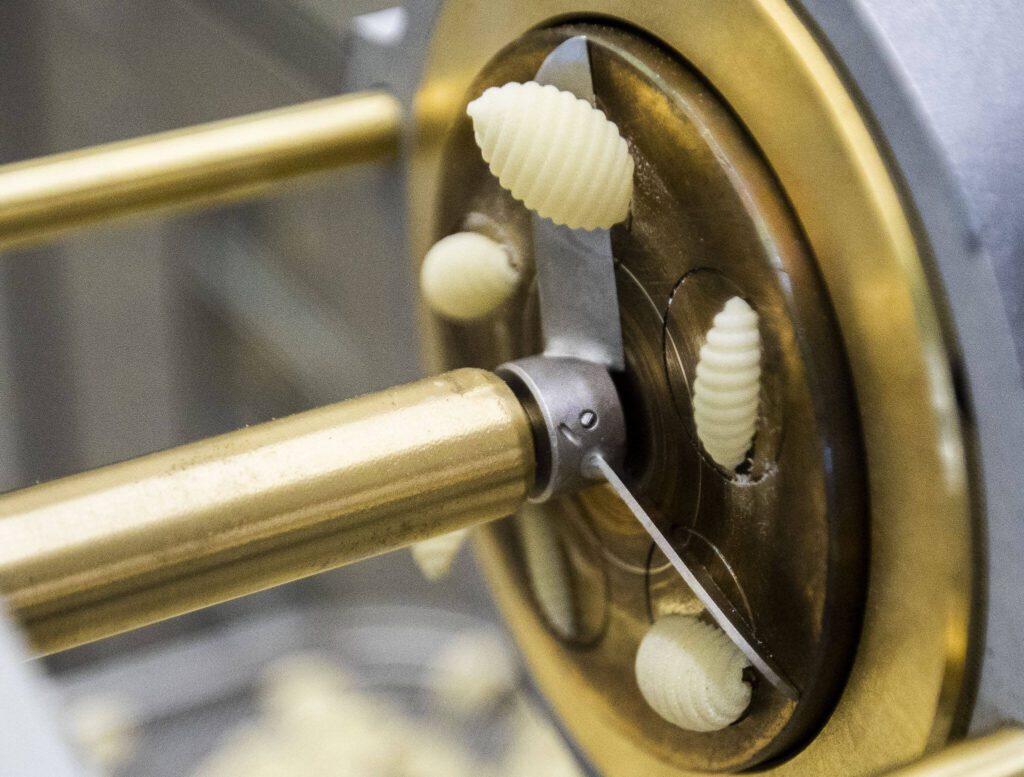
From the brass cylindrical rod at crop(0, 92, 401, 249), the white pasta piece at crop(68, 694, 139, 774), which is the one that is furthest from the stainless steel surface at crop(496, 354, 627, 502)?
the white pasta piece at crop(68, 694, 139, 774)

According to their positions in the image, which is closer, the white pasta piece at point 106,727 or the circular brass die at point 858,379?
the circular brass die at point 858,379

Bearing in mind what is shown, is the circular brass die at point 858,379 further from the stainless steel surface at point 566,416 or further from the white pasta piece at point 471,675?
the white pasta piece at point 471,675

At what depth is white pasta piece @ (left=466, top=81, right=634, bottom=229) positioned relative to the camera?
0.89 feet

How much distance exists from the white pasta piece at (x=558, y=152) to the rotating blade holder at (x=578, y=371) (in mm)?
12

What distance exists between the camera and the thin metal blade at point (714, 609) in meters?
0.27

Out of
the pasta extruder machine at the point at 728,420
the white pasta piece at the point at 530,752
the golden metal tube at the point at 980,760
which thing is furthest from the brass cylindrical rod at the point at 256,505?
the white pasta piece at the point at 530,752

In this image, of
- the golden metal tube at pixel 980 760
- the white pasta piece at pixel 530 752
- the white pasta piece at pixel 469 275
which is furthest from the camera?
the white pasta piece at pixel 530 752

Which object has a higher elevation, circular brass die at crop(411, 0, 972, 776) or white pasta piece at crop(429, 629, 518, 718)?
white pasta piece at crop(429, 629, 518, 718)

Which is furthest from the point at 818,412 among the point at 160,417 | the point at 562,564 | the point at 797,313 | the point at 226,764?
the point at 160,417

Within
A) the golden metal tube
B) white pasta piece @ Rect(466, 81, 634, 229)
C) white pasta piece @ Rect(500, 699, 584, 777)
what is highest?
white pasta piece @ Rect(500, 699, 584, 777)

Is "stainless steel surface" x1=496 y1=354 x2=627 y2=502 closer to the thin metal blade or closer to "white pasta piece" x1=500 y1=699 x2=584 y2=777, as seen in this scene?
the thin metal blade

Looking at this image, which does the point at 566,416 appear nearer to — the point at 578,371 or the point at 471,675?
the point at 578,371

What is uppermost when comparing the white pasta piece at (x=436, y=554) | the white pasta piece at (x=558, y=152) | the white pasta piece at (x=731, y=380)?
the white pasta piece at (x=558, y=152)

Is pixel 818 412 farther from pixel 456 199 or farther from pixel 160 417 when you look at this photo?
pixel 160 417
